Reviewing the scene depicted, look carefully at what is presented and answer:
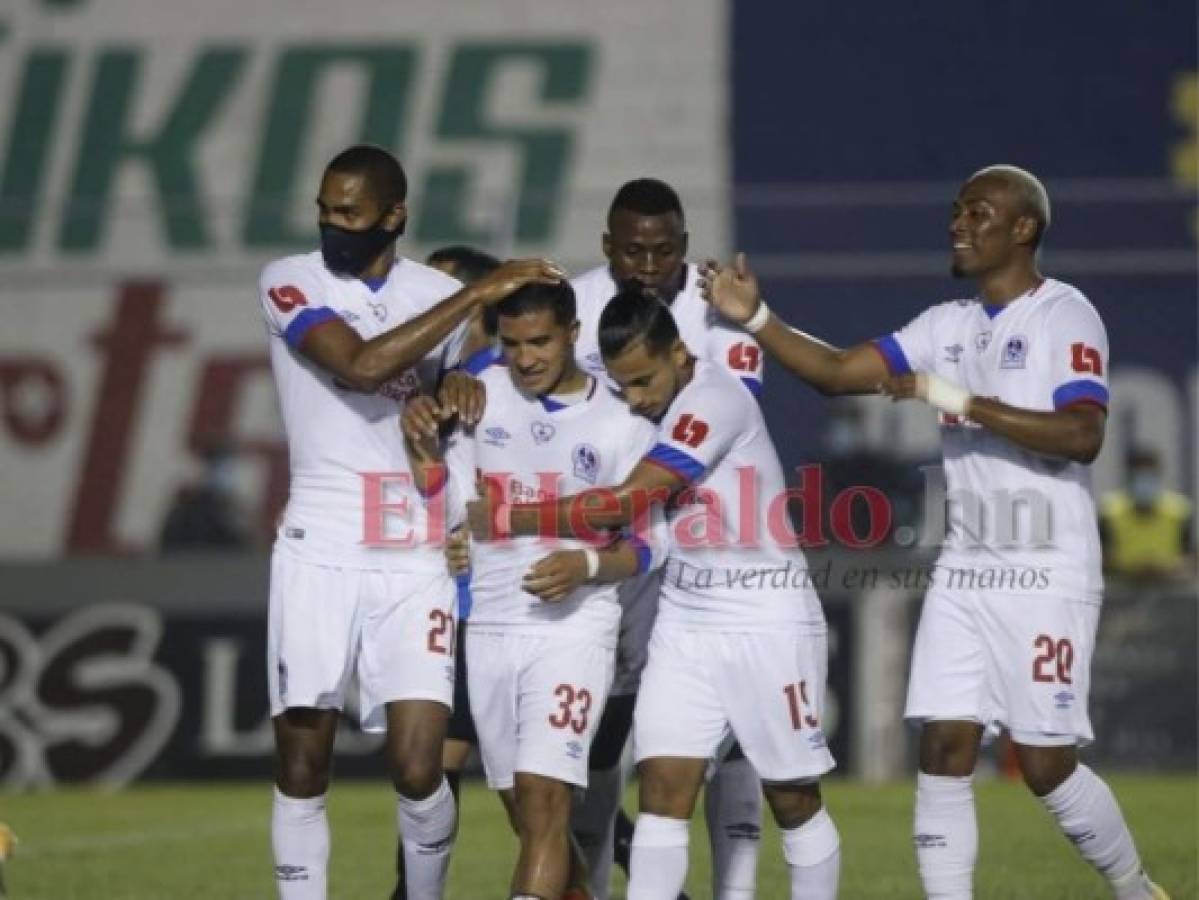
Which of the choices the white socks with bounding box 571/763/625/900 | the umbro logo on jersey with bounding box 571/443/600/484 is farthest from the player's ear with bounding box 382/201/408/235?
the white socks with bounding box 571/763/625/900

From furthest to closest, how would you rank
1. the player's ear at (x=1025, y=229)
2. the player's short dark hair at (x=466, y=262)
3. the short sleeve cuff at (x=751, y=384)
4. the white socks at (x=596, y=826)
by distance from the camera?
the player's short dark hair at (x=466, y=262)
the white socks at (x=596, y=826)
the short sleeve cuff at (x=751, y=384)
the player's ear at (x=1025, y=229)

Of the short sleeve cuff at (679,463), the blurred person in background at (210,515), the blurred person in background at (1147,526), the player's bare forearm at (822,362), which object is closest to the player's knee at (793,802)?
the short sleeve cuff at (679,463)

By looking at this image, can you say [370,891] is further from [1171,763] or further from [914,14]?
[914,14]

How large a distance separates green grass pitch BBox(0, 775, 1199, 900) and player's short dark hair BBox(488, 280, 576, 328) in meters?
2.92

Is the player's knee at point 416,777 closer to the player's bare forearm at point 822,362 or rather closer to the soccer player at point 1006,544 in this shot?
the soccer player at point 1006,544

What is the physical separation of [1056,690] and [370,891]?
327 centimetres

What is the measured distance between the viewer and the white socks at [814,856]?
8.05 meters

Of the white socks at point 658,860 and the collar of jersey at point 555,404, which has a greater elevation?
the collar of jersey at point 555,404

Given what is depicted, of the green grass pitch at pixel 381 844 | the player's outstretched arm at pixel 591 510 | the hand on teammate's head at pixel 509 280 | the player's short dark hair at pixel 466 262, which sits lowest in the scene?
the green grass pitch at pixel 381 844

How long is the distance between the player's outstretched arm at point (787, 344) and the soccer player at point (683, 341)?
6.1 inches

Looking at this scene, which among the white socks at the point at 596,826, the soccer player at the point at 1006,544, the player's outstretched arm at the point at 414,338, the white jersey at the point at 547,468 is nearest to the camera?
the player's outstretched arm at the point at 414,338

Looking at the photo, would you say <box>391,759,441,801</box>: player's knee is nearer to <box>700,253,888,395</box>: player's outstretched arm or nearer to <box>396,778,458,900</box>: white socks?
<box>396,778,458,900</box>: white socks

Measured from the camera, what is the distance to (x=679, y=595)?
8094mm

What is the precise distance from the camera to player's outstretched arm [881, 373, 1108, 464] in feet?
26.1
